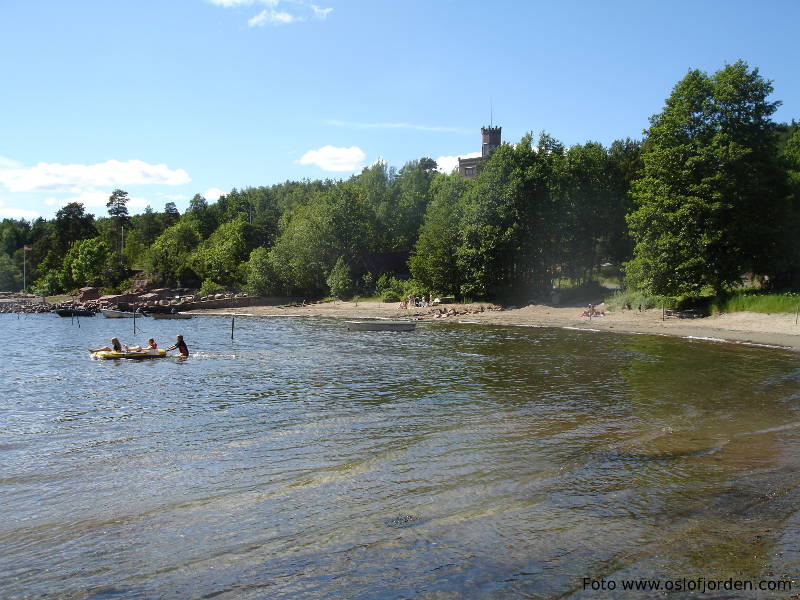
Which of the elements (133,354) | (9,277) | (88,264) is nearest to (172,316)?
(133,354)

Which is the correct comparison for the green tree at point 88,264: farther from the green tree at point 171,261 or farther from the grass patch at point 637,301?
the grass patch at point 637,301

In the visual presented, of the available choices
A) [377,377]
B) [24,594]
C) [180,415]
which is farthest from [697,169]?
[24,594]

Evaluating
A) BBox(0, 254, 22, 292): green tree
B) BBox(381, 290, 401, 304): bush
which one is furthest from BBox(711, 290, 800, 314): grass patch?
BBox(0, 254, 22, 292): green tree

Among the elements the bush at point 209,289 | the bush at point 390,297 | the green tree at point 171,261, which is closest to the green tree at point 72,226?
the green tree at point 171,261

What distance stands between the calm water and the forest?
20.1 meters

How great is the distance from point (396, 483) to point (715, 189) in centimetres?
4064

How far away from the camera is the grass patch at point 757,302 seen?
40188mm

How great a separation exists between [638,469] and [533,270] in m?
52.7

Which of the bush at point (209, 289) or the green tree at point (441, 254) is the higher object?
the green tree at point (441, 254)

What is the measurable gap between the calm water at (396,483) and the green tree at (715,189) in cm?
1892

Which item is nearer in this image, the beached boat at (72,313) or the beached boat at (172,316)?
the beached boat at (172,316)

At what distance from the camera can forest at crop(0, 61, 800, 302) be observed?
4400 centimetres

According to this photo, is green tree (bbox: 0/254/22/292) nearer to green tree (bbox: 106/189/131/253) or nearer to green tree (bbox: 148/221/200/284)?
green tree (bbox: 106/189/131/253)

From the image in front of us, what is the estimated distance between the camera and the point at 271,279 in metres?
85.7
